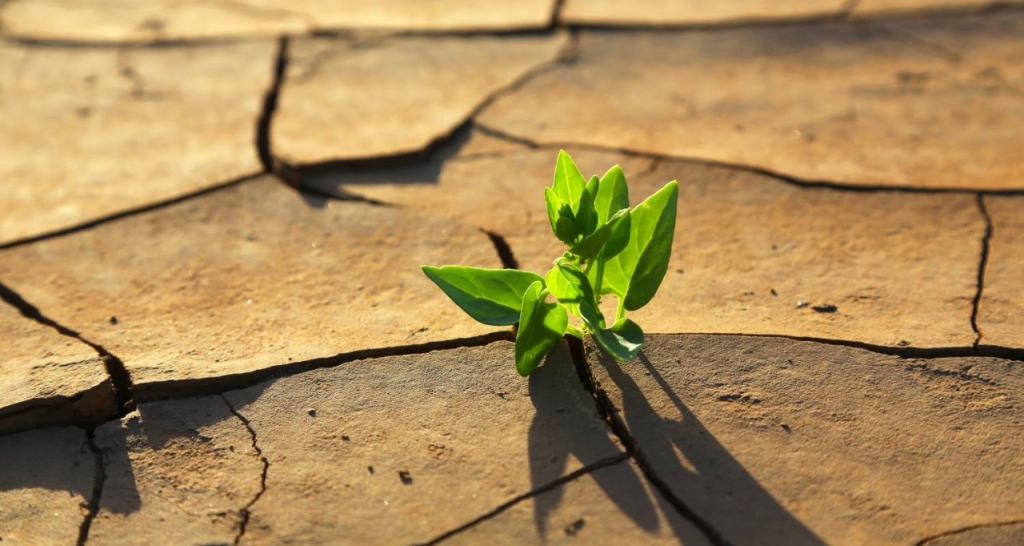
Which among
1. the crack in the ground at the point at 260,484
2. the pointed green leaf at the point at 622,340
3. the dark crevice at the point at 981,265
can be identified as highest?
the dark crevice at the point at 981,265

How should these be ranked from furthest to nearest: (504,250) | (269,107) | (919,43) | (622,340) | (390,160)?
(919,43), (269,107), (390,160), (504,250), (622,340)

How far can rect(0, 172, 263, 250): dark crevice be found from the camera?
224 centimetres

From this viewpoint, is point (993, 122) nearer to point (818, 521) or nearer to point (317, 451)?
point (818, 521)

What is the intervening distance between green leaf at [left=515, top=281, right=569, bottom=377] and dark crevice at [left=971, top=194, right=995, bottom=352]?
0.72 metres

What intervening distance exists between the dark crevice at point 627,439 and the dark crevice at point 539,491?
3 centimetres

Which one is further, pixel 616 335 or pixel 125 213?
pixel 125 213

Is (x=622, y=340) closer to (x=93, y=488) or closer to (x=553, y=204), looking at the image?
(x=553, y=204)

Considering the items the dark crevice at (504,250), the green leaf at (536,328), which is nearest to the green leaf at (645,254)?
the green leaf at (536,328)

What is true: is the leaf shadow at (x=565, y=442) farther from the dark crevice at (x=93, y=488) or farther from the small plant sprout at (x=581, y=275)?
the dark crevice at (x=93, y=488)

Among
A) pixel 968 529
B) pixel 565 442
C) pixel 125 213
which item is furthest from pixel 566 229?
pixel 125 213

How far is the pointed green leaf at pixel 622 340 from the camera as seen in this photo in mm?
1593

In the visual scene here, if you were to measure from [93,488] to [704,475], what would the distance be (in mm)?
917

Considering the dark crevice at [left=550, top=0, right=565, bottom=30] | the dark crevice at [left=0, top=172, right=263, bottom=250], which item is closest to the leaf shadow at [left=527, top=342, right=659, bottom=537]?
the dark crevice at [left=0, top=172, right=263, bottom=250]

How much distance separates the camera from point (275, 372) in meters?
1.75
